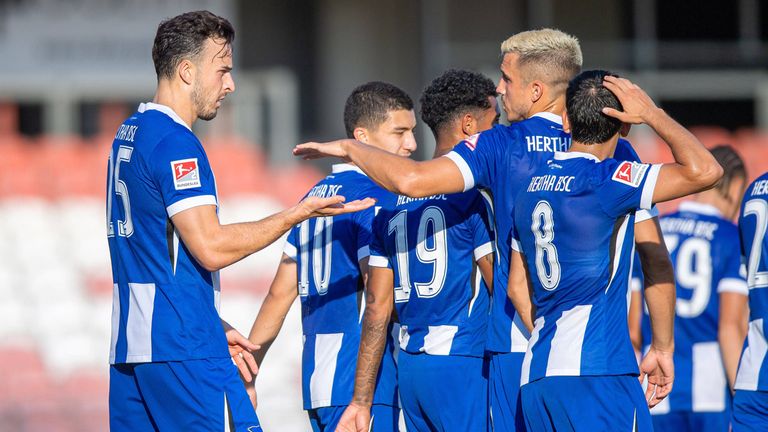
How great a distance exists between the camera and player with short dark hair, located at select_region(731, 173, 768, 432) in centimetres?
491

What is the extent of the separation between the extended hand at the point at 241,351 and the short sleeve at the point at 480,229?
1029 millimetres

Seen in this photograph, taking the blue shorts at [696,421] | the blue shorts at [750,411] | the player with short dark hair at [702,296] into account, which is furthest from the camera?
the blue shorts at [696,421]

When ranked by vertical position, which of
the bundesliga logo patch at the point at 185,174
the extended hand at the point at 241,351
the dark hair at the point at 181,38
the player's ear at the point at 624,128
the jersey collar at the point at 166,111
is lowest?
the extended hand at the point at 241,351

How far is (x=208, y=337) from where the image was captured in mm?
4074

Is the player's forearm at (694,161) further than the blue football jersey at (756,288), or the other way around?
the blue football jersey at (756,288)

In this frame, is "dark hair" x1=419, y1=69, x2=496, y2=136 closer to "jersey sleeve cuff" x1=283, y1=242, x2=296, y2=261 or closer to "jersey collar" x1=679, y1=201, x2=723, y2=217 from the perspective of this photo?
"jersey sleeve cuff" x1=283, y1=242, x2=296, y2=261

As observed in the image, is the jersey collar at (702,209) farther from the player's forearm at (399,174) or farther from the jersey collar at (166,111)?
the jersey collar at (166,111)

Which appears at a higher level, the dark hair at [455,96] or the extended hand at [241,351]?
the dark hair at [455,96]

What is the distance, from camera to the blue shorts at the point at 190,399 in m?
3.99

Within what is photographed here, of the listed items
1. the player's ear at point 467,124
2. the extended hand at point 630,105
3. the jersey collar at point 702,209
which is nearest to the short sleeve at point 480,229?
the player's ear at point 467,124

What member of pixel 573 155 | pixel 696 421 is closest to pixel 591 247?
pixel 573 155

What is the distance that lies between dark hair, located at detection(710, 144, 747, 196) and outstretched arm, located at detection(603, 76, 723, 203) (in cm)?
252

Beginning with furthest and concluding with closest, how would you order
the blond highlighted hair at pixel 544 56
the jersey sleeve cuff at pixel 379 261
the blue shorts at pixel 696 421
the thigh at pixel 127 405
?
the blue shorts at pixel 696 421, the jersey sleeve cuff at pixel 379 261, the blond highlighted hair at pixel 544 56, the thigh at pixel 127 405

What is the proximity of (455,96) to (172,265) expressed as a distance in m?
1.52
